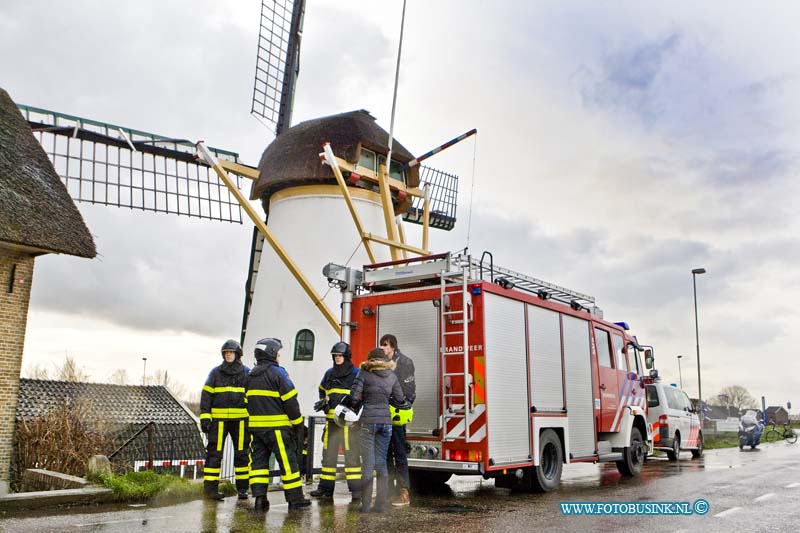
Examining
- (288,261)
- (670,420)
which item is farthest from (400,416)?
(670,420)

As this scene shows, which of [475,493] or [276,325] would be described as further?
[276,325]

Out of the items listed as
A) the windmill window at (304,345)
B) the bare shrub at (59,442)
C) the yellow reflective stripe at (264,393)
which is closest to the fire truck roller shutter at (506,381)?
the yellow reflective stripe at (264,393)

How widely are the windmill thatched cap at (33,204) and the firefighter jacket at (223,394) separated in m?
4.61

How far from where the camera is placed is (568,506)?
830 centimetres

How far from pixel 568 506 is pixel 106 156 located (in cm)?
1804

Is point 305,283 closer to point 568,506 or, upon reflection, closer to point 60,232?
point 60,232

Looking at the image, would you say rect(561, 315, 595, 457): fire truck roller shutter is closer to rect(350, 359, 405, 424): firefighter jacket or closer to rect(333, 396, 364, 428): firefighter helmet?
rect(350, 359, 405, 424): firefighter jacket

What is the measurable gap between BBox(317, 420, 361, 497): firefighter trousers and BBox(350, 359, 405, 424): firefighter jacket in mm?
513

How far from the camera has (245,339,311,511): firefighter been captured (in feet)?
25.4

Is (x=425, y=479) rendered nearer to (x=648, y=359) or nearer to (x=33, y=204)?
(x=648, y=359)

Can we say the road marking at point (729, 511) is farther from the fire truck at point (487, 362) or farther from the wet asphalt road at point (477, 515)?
the fire truck at point (487, 362)

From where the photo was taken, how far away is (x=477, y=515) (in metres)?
7.61

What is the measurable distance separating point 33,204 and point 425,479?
812 cm

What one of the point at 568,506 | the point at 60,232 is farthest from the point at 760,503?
the point at 60,232
